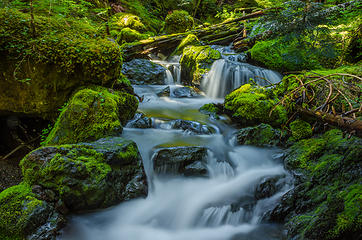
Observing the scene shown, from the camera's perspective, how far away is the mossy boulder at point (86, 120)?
3344 mm

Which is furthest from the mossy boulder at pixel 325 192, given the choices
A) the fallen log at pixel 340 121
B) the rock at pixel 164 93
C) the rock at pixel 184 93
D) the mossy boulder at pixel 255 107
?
the rock at pixel 164 93

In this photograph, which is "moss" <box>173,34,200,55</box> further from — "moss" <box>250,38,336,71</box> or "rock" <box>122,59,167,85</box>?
"moss" <box>250,38,336,71</box>

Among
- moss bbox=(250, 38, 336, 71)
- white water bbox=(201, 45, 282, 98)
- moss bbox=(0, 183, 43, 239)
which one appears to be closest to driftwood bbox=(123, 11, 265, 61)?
moss bbox=(250, 38, 336, 71)

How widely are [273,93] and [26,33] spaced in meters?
5.69

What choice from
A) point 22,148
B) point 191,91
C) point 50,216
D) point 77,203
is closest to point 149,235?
point 77,203

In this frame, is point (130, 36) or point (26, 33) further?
point (130, 36)

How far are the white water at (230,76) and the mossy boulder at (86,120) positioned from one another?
16.3 ft

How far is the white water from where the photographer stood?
24.7ft

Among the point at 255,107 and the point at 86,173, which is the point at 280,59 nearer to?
the point at 255,107

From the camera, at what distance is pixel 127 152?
3027 millimetres

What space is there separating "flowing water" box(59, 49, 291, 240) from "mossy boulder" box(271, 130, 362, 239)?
0.86 ft

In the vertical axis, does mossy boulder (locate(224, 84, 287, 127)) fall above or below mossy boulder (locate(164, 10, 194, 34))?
below

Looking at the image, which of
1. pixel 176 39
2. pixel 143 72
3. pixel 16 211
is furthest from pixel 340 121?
pixel 176 39

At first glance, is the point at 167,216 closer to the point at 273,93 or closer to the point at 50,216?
the point at 50,216
